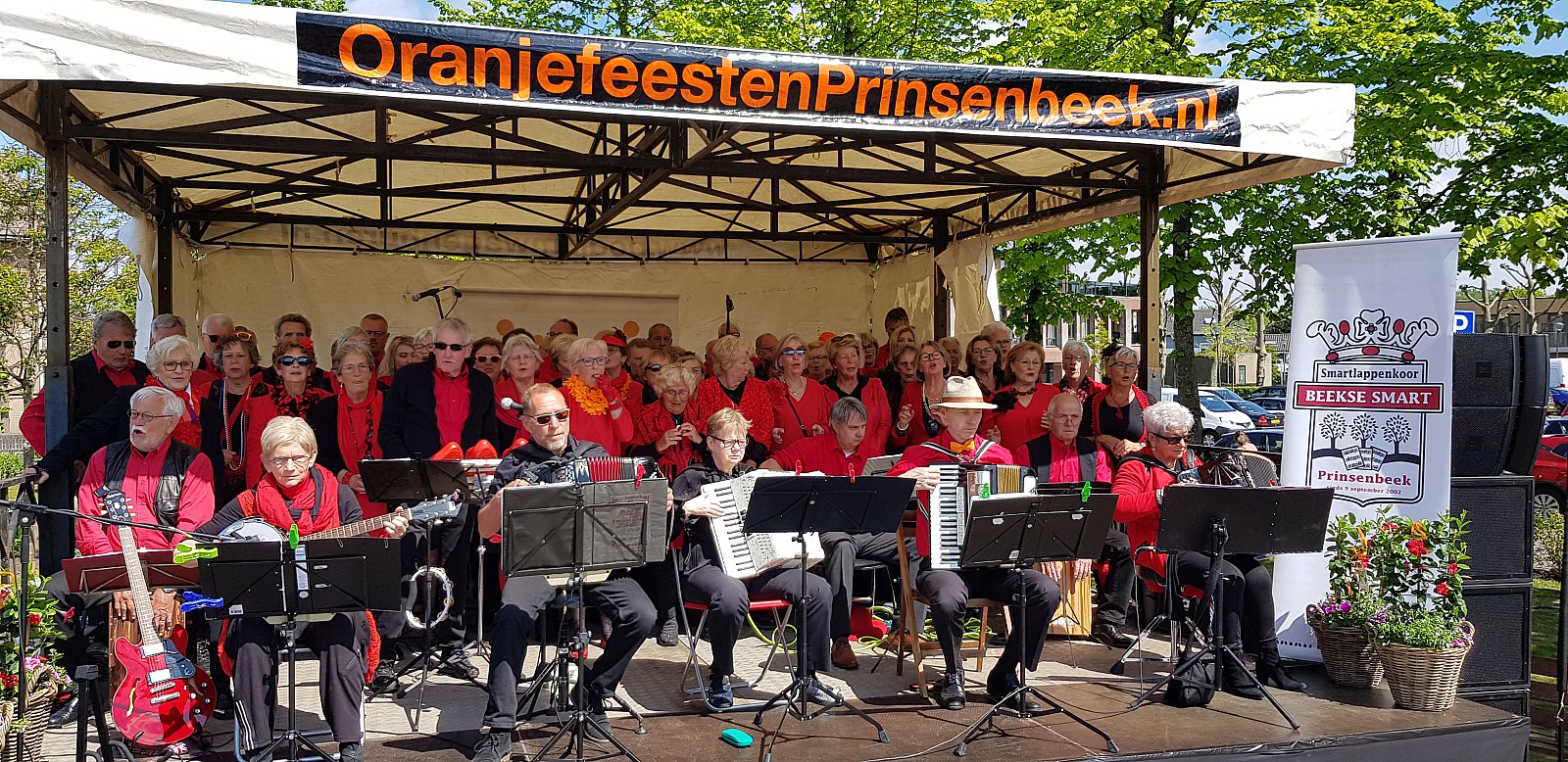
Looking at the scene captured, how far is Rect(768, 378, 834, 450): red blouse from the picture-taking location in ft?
24.5

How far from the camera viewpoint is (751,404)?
7395mm

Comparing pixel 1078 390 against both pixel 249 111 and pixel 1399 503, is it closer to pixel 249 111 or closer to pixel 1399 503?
pixel 1399 503

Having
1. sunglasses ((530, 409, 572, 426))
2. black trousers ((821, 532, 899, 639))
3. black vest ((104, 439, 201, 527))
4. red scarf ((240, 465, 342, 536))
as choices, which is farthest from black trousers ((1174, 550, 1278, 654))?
black vest ((104, 439, 201, 527))

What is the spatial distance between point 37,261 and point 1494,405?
27.8 metres

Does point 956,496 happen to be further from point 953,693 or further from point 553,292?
point 553,292

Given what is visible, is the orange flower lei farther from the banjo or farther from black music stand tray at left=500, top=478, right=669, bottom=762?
black music stand tray at left=500, top=478, right=669, bottom=762

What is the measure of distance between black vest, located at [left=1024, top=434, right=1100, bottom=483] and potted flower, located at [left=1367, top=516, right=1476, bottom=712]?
1.61m

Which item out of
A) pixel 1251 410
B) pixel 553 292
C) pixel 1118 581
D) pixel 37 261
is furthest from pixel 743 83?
pixel 37 261

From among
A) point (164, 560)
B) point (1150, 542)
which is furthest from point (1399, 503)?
point (164, 560)

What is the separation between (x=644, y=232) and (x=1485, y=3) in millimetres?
9818

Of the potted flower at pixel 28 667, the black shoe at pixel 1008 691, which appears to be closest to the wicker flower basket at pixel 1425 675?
the black shoe at pixel 1008 691

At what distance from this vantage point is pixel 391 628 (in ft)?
18.3

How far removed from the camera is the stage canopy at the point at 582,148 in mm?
4906

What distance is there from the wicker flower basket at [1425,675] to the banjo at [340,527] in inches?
174
